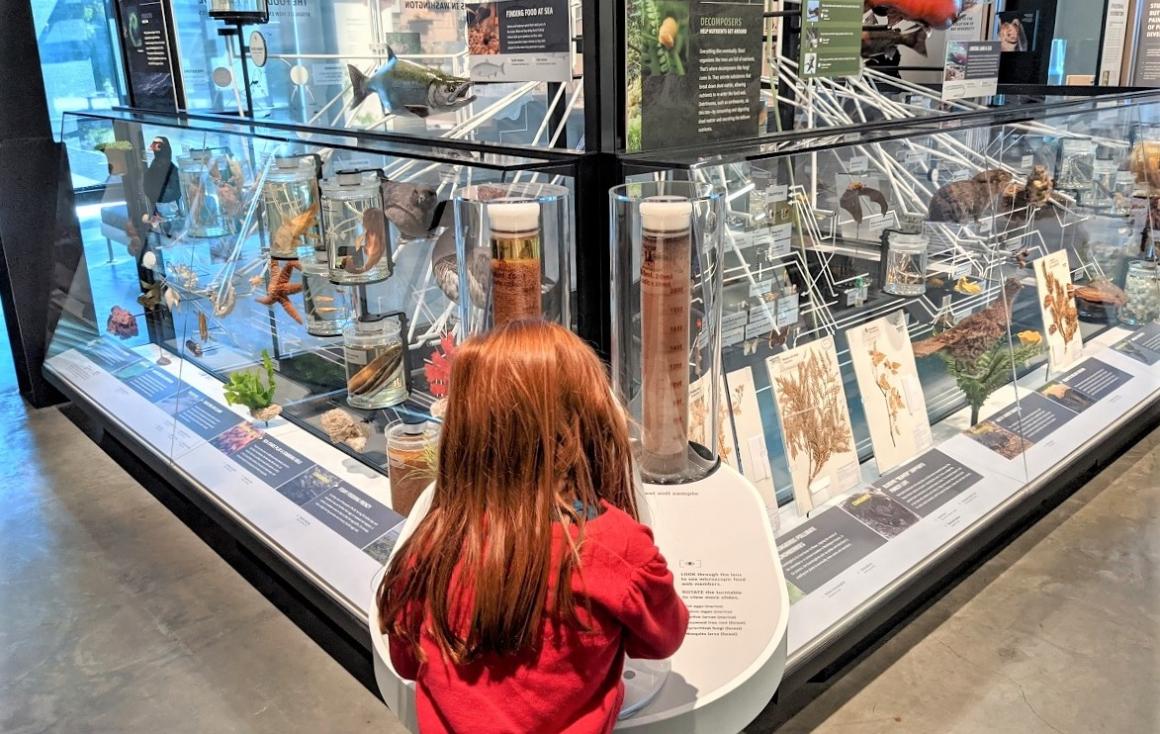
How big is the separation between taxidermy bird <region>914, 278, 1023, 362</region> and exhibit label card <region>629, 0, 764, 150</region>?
978 mm

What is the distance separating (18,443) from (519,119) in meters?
3.01

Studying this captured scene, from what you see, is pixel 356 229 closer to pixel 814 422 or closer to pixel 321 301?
pixel 321 301

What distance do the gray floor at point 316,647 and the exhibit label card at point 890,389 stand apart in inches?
18.4

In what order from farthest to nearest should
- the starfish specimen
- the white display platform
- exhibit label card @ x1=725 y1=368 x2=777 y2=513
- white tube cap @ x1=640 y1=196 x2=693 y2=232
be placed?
the starfish specimen, exhibit label card @ x1=725 y1=368 x2=777 y2=513, white tube cap @ x1=640 y1=196 x2=693 y2=232, the white display platform

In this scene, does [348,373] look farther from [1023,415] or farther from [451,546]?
[1023,415]

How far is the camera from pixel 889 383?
2.51 meters

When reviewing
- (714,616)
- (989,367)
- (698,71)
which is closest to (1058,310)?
(989,367)

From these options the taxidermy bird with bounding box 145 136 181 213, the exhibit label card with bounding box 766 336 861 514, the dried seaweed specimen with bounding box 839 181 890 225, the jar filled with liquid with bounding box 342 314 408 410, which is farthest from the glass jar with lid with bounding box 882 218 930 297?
the taxidermy bird with bounding box 145 136 181 213

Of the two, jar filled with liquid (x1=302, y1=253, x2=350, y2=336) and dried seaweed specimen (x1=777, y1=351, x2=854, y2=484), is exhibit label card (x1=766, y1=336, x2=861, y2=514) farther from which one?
jar filled with liquid (x1=302, y1=253, x2=350, y2=336)

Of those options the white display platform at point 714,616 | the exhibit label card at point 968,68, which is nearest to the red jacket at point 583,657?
the white display platform at point 714,616

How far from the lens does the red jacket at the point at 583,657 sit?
3.45 ft

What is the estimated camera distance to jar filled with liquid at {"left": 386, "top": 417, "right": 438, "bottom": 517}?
2.25 metres

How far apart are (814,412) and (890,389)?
0.37 m

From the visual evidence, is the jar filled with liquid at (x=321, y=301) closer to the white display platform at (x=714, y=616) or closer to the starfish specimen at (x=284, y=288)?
the starfish specimen at (x=284, y=288)
